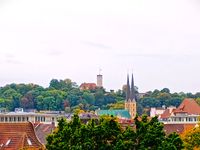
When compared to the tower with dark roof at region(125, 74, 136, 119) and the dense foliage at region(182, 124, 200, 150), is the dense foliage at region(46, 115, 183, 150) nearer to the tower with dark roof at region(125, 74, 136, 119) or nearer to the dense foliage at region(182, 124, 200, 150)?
the dense foliage at region(182, 124, 200, 150)

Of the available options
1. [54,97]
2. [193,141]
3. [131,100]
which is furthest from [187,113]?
[54,97]

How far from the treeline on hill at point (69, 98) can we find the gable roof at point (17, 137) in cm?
11772

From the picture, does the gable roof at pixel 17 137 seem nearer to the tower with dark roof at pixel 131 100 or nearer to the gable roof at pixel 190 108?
the gable roof at pixel 190 108

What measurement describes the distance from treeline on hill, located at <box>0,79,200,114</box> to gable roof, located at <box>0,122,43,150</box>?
118 meters

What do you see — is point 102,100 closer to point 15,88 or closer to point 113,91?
point 113,91

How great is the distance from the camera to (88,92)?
617ft

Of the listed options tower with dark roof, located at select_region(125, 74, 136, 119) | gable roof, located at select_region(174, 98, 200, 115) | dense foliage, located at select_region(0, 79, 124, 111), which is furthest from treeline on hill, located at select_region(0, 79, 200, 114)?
gable roof, located at select_region(174, 98, 200, 115)

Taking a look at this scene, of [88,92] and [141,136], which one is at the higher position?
[88,92]

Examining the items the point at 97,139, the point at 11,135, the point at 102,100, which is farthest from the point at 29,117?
the point at 102,100

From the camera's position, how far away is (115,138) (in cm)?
3095

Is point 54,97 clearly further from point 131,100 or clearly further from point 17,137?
point 17,137

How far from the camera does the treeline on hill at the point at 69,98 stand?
174375mm

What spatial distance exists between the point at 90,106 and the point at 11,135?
Result: 439 ft

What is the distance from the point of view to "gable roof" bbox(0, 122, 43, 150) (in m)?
43.4
